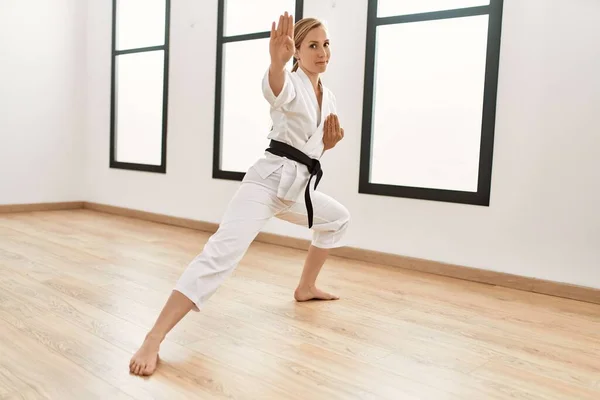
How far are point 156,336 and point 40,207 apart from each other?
3.81 meters

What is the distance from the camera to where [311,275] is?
2352 millimetres

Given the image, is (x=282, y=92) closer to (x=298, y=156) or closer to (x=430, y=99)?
(x=298, y=156)

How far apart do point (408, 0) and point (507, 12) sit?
588 millimetres

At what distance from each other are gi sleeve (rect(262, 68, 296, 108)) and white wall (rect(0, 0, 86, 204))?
12.3 feet

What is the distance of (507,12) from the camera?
9.00ft

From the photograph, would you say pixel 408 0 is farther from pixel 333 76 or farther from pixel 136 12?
pixel 136 12

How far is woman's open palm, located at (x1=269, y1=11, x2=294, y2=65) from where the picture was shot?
64.8 inches

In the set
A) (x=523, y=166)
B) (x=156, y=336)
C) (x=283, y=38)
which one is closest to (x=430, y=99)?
(x=523, y=166)

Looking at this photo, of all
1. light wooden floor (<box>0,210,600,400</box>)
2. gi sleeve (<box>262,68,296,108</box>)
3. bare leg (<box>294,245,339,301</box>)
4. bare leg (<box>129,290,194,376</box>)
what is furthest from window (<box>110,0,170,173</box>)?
bare leg (<box>129,290,194,376</box>)

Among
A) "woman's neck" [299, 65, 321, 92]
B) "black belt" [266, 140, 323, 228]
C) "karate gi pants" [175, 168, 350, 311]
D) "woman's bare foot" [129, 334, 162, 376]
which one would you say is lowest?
"woman's bare foot" [129, 334, 162, 376]

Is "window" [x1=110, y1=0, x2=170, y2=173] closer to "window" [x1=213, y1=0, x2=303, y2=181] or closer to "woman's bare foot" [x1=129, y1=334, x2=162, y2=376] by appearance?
"window" [x1=213, y1=0, x2=303, y2=181]

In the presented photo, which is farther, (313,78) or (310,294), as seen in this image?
(310,294)

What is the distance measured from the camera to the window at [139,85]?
15.1 ft

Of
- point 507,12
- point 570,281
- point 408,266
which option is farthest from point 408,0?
point 570,281
